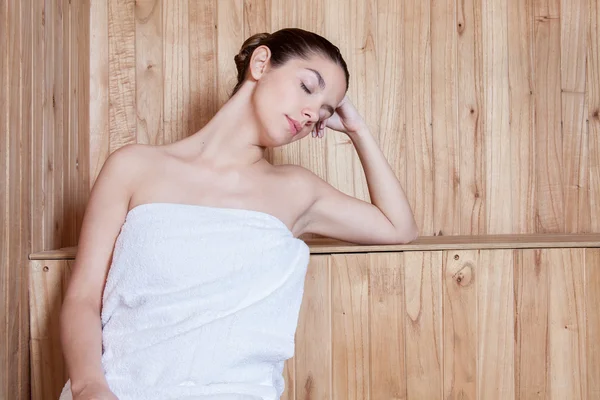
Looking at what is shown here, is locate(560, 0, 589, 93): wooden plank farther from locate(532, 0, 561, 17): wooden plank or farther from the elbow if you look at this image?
the elbow

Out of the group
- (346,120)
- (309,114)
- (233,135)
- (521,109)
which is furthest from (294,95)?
(521,109)

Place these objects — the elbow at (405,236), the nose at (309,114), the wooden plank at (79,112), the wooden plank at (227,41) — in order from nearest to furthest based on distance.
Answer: the nose at (309,114) → the elbow at (405,236) → the wooden plank at (79,112) → the wooden plank at (227,41)

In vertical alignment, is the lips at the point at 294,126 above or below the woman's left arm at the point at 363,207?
above

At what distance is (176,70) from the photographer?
6.75ft

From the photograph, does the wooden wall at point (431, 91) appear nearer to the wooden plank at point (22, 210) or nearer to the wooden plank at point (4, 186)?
the wooden plank at point (22, 210)

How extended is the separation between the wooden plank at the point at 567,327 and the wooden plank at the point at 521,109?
1.59 ft

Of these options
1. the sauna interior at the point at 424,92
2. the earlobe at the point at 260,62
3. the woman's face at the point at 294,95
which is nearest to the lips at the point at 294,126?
the woman's face at the point at 294,95

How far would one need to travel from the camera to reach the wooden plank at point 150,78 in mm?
2057

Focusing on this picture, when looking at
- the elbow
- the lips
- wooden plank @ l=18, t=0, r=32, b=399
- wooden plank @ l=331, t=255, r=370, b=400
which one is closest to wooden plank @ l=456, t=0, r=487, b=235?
the elbow

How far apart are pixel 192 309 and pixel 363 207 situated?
20.6 inches

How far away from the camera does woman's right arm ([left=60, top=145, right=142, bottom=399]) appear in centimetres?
118

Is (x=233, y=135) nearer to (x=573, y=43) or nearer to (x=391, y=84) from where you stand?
(x=391, y=84)

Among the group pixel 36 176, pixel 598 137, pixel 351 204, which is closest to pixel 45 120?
pixel 36 176

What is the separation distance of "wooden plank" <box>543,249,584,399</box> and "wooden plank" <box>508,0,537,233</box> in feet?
1.59
